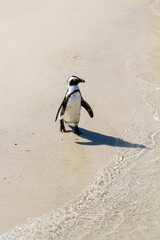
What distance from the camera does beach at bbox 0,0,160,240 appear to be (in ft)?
15.3

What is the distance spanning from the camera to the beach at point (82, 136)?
465 centimetres

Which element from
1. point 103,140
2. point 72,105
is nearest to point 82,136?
point 103,140

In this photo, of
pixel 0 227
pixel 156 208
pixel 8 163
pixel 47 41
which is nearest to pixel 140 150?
pixel 156 208

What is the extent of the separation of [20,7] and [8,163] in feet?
25.9

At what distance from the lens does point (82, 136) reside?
20.1 ft

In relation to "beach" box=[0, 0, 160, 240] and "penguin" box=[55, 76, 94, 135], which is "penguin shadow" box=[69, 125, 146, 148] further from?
"penguin" box=[55, 76, 94, 135]

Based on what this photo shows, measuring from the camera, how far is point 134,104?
6988mm

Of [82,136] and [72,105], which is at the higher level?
[72,105]

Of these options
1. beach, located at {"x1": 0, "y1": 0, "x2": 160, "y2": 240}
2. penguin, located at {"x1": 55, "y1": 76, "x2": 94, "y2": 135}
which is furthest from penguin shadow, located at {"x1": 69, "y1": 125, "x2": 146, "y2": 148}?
penguin, located at {"x1": 55, "y1": 76, "x2": 94, "y2": 135}

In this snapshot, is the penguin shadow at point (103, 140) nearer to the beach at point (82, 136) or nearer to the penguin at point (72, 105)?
the beach at point (82, 136)

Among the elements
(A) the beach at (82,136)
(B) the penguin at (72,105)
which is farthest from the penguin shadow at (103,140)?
(B) the penguin at (72,105)

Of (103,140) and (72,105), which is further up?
(72,105)

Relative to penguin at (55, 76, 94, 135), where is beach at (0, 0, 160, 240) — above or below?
below

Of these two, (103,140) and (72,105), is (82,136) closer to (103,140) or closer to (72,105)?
(103,140)
